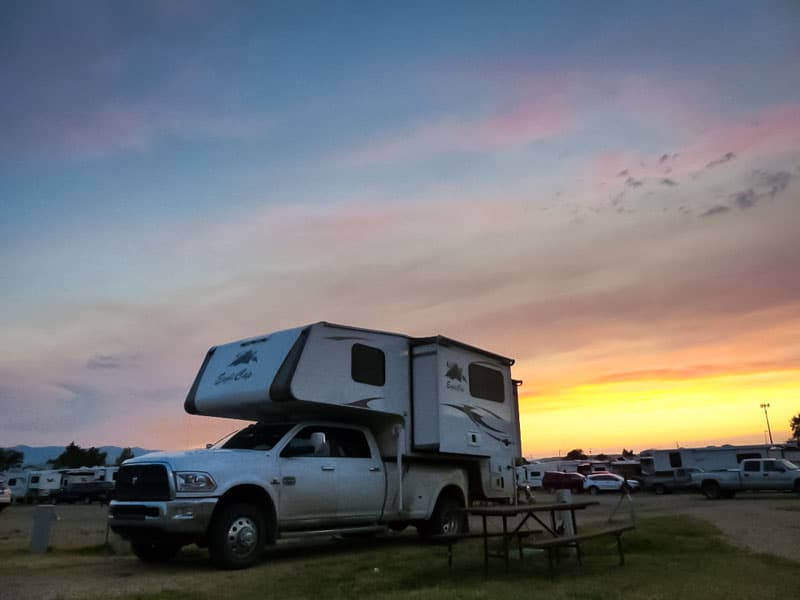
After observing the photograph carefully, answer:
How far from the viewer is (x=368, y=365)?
1105 cm

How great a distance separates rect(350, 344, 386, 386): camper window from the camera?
10.8 m

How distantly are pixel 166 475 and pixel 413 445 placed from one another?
4.25 m

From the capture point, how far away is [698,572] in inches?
303

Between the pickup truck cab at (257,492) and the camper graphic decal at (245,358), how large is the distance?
0.97 m

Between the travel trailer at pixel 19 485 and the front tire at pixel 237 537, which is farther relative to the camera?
the travel trailer at pixel 19 485

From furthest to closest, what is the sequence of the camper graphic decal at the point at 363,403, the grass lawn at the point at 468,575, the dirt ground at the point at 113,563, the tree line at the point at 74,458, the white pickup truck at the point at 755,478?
the tree line at the point at 74,458 → the white pickup truck at the point at 755,478 → the camper graphic decal at the point at 363,403 → the dirt ground at the point at 113,563 → the grass lawn at the point at 468,575

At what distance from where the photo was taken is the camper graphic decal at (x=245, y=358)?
10.5 meters

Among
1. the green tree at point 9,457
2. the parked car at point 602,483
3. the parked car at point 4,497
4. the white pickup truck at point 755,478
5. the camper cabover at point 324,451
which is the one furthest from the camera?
the green tree at point 9,457

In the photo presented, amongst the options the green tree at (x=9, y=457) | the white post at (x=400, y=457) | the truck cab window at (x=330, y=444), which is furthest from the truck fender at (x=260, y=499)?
the green tree at (x=9, y=457)

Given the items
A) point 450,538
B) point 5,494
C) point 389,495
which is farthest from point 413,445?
point 5,494

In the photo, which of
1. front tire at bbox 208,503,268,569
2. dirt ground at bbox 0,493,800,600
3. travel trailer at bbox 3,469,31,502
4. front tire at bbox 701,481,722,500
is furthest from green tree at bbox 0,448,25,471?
front tire at bbox 208,503,268,569

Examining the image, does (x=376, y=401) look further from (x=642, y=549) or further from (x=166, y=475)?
(x=642, y=549)

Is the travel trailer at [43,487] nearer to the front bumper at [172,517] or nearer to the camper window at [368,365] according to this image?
the camper window at [368,365]

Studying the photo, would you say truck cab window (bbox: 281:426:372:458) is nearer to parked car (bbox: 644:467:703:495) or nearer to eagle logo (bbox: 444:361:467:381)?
eagle logo (bbox: 444:361:467:381)
